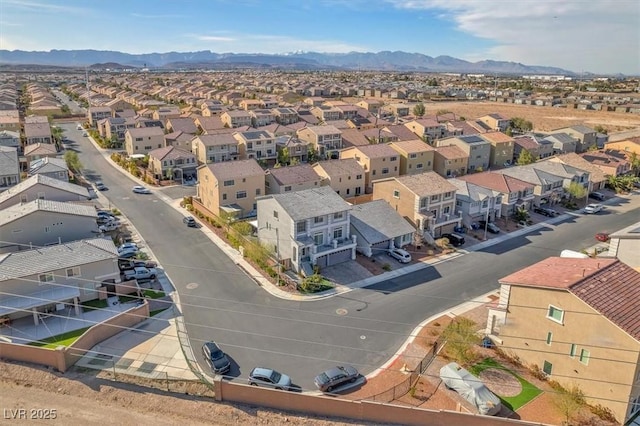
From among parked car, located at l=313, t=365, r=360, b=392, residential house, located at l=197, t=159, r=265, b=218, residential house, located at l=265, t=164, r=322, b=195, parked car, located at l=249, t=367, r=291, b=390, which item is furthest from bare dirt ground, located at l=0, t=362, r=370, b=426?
residential house, located at l=265, t=164, r=322, b=195

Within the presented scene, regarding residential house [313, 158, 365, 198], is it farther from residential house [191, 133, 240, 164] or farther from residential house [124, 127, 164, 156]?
residential house [124, 127, 164, 156]

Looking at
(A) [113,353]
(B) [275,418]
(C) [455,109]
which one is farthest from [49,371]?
(C) [455,109]

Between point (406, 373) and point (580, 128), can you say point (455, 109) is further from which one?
point (406, 373)

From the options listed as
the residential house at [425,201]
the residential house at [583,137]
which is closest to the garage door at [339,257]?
the residential house at [425,201]

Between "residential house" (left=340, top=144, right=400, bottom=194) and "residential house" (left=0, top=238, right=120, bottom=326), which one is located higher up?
"residential house" (left=340, top=144, right=400, bottom=194)

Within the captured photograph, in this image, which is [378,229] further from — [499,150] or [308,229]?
[499,150]

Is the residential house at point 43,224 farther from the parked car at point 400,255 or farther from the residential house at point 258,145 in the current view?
the residential house at point 258,145
